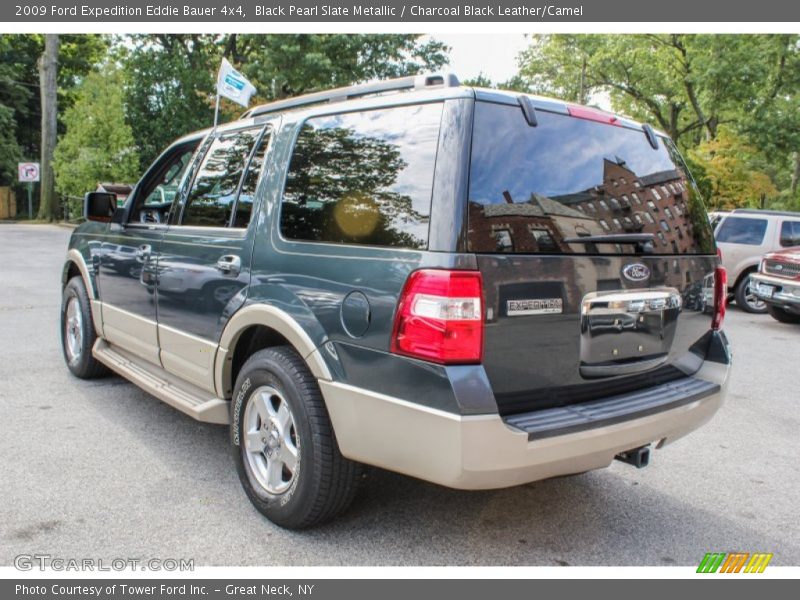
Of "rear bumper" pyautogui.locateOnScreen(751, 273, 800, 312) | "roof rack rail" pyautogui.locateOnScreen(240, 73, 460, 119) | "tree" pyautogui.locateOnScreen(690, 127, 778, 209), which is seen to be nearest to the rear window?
"roof rack rail" pyautogui.locateOnScreen(240, 73, 460, 119)

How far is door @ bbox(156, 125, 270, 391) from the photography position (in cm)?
353

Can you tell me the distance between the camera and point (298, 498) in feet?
9.76

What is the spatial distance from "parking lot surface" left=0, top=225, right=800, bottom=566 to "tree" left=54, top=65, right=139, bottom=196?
2362 centimetres

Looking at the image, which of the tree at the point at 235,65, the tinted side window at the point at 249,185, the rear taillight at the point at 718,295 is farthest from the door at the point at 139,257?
the tree at the point at 235,65

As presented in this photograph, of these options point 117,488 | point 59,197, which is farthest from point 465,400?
point 59,197

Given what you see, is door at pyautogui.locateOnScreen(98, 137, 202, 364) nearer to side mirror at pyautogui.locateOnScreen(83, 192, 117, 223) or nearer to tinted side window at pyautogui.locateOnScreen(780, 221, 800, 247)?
side mirror at pyautogui.locateOnScreen(83, 192, 117, 223)

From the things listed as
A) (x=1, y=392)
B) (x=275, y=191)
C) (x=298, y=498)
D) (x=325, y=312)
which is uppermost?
(x=275, y=191)

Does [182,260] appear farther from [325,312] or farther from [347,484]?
[347,484]

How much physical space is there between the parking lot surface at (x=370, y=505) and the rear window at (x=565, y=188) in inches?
35.4

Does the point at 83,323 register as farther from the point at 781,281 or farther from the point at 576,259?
the point at 781,281

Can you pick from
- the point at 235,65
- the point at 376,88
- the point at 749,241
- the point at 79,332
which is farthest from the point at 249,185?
the point at 235,65

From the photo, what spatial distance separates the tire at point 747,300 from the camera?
39.2ft

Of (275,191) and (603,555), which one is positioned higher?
(275,191)

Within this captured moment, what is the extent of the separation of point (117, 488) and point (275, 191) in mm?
1733
